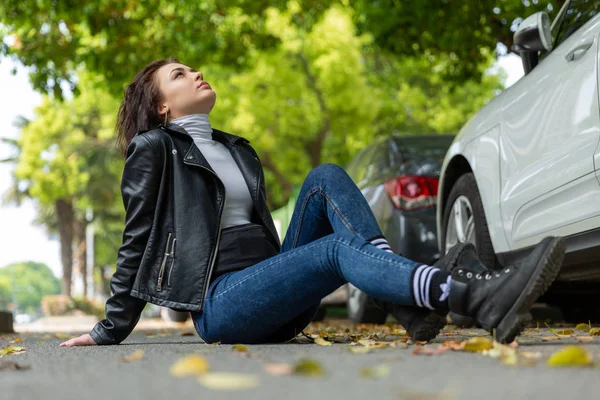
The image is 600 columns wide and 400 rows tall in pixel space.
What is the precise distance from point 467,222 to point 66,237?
3652 cm

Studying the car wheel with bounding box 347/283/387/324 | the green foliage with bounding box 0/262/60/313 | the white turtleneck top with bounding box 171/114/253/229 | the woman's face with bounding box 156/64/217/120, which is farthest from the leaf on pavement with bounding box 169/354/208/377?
the green foliage with bounding box 0/262/60/313

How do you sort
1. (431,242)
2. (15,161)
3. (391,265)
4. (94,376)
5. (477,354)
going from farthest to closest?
(15,161)
(431,242)
(391,265)
(477,354)
(94,376)

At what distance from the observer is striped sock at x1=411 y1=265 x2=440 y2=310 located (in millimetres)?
3307

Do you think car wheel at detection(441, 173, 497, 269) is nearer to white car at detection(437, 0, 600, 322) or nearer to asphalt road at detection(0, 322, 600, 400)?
white car at detection(437, 0, 600, 322)

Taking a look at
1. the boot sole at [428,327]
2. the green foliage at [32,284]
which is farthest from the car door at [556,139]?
the green foliage at [32,284]

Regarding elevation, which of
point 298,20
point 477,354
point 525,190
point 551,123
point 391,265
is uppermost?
point 298,20

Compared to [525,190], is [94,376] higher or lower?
lower

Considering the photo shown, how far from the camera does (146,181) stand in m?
4.18

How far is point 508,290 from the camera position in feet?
10.3

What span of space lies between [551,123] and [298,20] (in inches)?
479

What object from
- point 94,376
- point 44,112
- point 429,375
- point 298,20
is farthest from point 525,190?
point 44,112

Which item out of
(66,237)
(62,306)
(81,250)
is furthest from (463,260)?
(81,250)

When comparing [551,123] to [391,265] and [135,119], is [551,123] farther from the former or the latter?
[135,119]

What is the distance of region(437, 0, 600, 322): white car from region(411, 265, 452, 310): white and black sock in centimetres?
110
